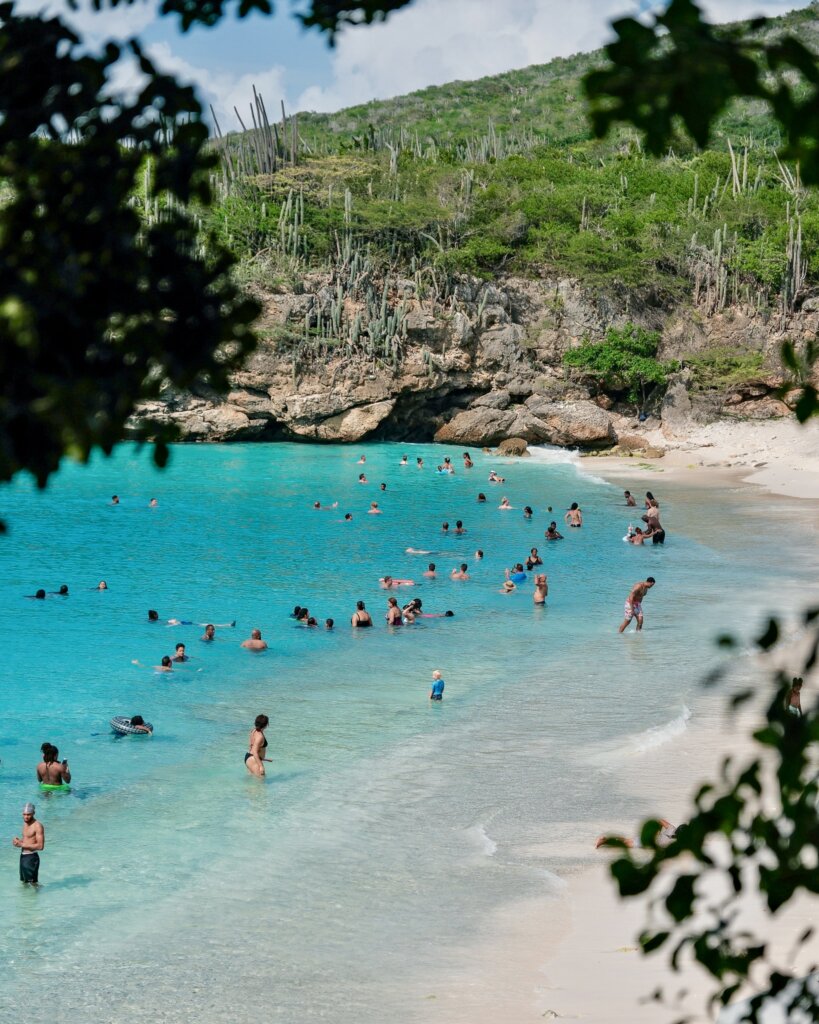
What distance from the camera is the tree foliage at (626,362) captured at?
53.9 metres

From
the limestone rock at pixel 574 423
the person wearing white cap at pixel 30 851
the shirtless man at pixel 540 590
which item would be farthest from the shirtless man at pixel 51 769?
the limestone rock at pixel 574 423

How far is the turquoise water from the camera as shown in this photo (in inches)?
445

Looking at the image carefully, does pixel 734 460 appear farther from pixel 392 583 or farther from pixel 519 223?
pixel 392 583

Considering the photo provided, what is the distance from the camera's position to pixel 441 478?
148 ft

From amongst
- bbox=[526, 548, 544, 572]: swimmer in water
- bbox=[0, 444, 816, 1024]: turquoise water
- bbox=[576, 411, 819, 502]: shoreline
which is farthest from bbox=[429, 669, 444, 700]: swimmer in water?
bbox=[576, 411, 819, 502]: shoreline

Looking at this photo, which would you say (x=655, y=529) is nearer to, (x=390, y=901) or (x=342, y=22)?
(x=390, y=901)

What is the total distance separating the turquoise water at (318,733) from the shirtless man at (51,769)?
0.87 ft

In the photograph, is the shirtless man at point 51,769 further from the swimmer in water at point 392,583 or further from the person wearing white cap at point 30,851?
the swimmer in water at point 392,583

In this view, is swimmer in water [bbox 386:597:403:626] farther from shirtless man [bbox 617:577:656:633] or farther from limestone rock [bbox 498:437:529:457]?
limestone rock [bbox 498:437:529:457]

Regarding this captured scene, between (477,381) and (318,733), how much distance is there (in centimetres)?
3922

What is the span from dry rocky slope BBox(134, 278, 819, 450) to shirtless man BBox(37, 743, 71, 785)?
37.4 meters

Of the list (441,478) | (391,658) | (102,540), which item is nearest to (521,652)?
(391,658)

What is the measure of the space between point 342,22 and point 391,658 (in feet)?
60.4

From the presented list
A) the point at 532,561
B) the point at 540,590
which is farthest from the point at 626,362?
the point at 540,590
